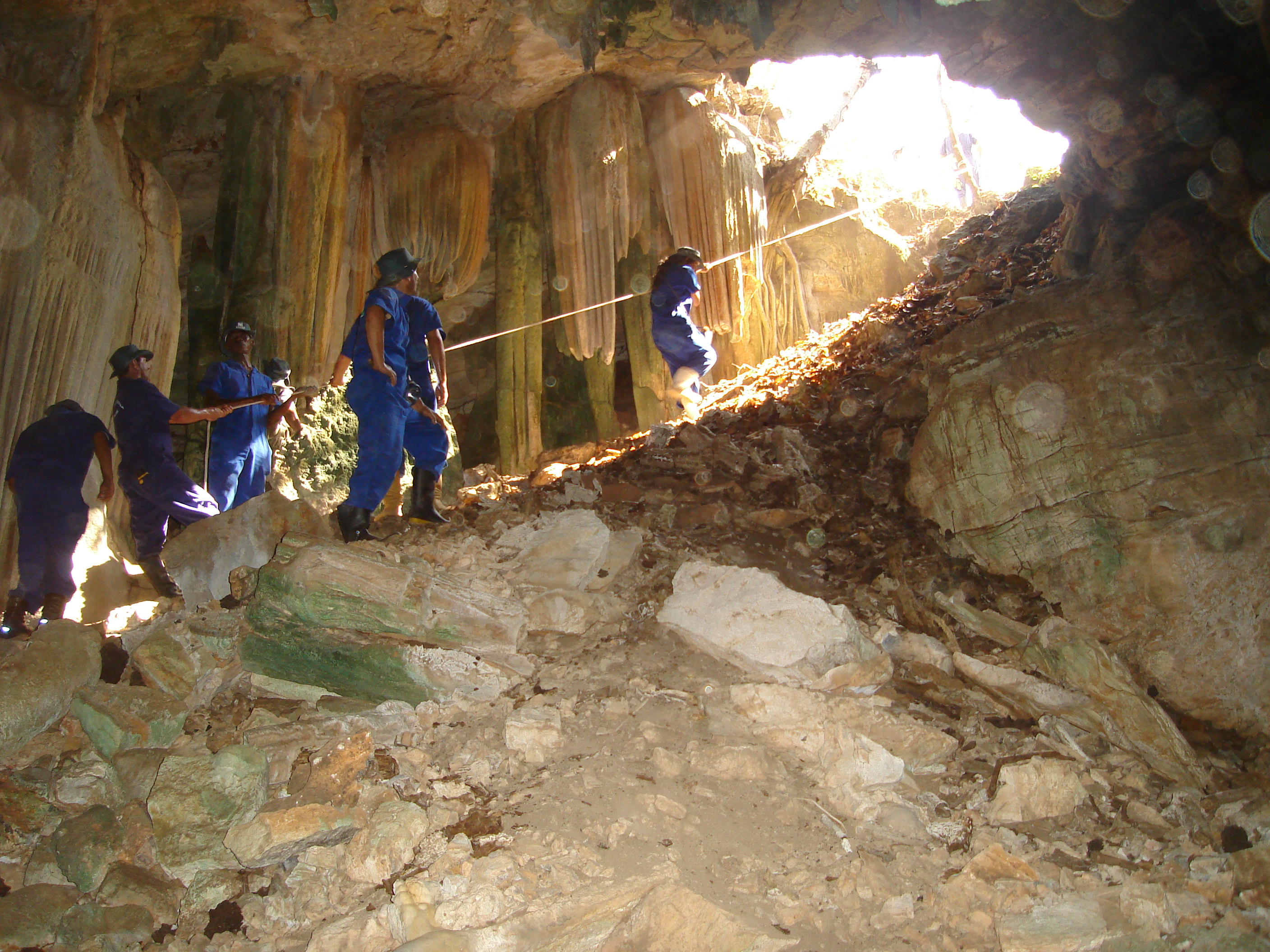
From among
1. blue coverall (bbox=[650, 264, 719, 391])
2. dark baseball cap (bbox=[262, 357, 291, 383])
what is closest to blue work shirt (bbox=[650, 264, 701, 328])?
blue coverall (bbox=[650, 264, 719, 391])

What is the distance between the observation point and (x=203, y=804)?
2.34 m

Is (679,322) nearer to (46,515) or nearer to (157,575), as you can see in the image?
(157,575)

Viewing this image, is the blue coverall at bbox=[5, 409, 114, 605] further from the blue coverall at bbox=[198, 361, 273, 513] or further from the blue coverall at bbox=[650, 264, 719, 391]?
the blue coverall at bbox=[650, 264, 719, 391]

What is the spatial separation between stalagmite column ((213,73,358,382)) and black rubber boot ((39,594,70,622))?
2417 mm

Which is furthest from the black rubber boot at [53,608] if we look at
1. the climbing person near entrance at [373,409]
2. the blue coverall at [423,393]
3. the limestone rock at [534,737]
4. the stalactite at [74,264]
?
the limestone rock at [534,737]

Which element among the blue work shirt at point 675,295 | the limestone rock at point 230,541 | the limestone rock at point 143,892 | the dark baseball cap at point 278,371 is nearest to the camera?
the limestone rock at point 143,892

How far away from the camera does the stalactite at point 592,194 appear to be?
7379 millimetres

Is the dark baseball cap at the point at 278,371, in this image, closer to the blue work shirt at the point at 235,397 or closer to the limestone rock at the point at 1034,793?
the blue work shirt at the point at 235,397

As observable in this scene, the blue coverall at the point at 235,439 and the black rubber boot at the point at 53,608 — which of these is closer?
the black rubber boot at the point at 53,608

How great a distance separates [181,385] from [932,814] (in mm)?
7433

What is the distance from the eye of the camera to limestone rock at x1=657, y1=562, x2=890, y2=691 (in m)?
2.94

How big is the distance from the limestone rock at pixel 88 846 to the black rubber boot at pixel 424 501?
1850mm

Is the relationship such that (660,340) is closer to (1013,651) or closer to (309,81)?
(309,81)

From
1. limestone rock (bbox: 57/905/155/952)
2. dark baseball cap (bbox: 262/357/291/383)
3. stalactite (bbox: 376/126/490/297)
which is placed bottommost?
limestone rock (bbox: 57/905/155/952)
